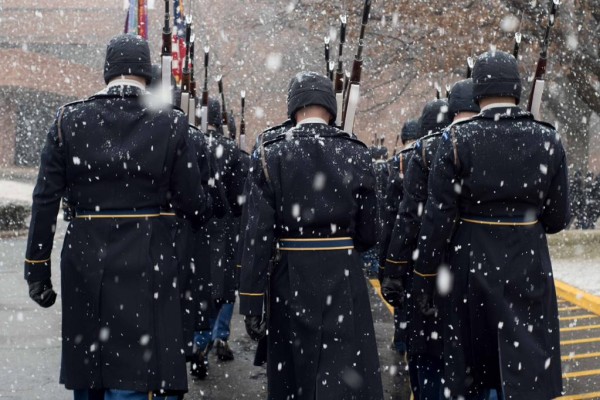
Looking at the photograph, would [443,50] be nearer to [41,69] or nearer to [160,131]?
[160,131]

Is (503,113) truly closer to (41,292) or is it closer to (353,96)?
(353,96)

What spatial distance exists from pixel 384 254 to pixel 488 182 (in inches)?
71.7

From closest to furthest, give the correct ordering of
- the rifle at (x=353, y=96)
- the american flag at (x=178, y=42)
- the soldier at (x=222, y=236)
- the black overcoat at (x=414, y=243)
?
the black overcoat at (x=414, y=243) < the rifle at (x=353, y=96) < the soldier at (x=222, y=236) < the american flag at (x=178, y=42)

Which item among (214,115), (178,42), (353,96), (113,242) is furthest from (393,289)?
(178,42)

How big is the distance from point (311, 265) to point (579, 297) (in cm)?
725

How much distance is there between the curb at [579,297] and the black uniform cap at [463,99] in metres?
5.54

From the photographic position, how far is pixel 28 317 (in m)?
9.52

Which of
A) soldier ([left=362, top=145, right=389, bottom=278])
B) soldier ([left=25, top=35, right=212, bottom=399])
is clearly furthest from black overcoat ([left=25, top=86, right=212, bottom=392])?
soldier ([left=362, top=145, right=389, bottom=278])

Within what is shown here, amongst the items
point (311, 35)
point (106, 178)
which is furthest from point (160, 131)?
point (311, 35)

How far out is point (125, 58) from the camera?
4.45 m

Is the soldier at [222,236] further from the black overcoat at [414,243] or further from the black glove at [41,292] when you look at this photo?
the black glove at [41,292]

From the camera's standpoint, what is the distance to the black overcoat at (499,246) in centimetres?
452

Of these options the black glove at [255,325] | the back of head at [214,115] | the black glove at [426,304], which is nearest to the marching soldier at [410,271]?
the black glove at [426,304]

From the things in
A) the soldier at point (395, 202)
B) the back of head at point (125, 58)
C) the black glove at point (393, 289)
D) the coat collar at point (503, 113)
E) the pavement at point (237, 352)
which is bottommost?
the pavement at point (237, 352)
